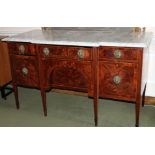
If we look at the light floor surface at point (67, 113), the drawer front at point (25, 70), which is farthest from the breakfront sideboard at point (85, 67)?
the light floor surface at point (67, 113)

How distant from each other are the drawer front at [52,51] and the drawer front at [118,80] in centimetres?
32

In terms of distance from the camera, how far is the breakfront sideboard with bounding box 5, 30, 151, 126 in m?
1.82

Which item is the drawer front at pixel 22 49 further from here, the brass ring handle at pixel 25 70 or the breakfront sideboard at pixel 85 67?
the brass ring handle at pixel 25 70

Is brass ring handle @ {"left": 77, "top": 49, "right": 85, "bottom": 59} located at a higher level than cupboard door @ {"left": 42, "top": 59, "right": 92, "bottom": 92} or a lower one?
higher

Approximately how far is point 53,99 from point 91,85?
31.0 inches

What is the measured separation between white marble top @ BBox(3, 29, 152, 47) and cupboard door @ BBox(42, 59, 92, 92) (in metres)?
0.18

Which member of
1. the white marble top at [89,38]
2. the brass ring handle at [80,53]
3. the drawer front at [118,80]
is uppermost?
the white marble top at [89,38]

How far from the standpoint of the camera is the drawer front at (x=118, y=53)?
1.76 metres

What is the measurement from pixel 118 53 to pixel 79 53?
0.31 m

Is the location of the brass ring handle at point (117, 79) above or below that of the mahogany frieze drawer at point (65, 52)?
below

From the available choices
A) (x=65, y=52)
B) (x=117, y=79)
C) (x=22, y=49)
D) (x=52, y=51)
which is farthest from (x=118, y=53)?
(x=22, y=49)

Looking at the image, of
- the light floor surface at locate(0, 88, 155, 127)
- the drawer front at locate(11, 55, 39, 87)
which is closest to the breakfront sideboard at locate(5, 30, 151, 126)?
the drawer front at locate(11, 55, 39, 87)

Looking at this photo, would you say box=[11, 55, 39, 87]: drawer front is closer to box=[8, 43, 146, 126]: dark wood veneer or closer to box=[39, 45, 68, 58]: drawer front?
box=[8, 43, 146, 126]: dark wood veneer
